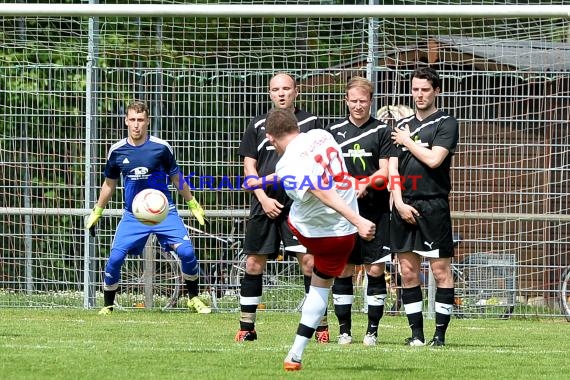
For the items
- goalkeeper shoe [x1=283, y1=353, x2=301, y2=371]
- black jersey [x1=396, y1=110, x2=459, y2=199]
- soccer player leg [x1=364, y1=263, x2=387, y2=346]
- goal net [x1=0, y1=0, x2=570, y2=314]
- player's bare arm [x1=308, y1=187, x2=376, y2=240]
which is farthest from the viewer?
goal net [x1=0, y1=0, x2=570, y2=314]

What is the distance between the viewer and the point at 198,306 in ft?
41.9

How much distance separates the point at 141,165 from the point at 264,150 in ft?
9.95

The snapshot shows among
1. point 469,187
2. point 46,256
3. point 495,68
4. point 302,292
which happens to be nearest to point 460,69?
point 495,68

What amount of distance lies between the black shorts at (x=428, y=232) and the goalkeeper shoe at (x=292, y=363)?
2123 mm

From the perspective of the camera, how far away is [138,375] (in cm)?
695

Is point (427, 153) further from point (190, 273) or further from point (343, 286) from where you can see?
point (190, 273)

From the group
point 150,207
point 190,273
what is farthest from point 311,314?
point 190,273

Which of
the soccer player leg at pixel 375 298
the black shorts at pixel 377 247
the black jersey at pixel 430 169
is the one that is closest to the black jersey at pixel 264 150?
the black shorts at pixel 377 247

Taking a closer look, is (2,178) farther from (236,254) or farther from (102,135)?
(236,254)

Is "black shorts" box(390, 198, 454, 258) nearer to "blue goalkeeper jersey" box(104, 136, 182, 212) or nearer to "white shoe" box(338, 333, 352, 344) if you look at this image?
"white shoe" box(338, 333, 352, 344)

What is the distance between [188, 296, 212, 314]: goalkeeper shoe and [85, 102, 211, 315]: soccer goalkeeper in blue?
1.73ft

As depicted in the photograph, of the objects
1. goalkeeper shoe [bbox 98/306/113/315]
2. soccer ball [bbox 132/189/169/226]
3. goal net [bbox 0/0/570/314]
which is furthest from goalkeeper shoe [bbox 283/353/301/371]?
goal net [bbox 0/0/570/314]

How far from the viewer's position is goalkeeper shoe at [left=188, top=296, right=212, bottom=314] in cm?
1274

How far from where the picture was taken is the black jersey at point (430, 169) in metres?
9.16
